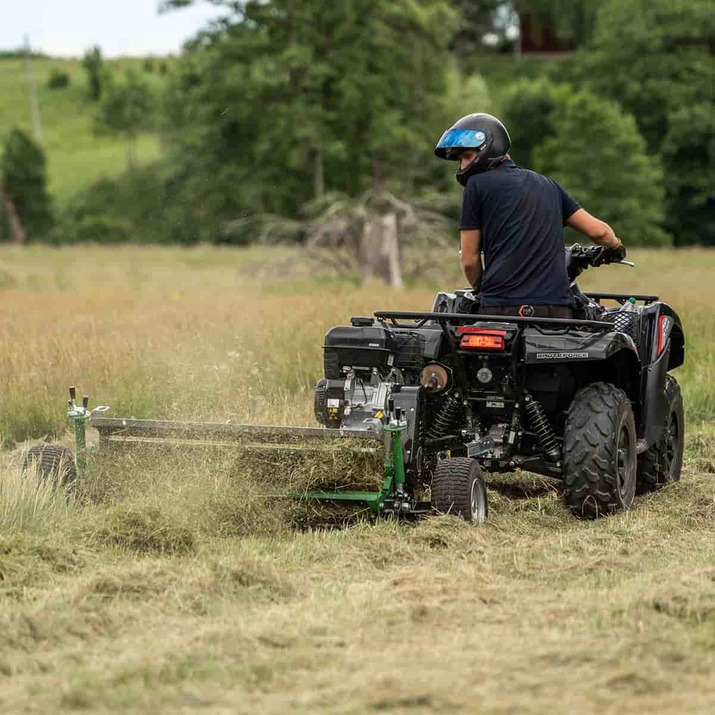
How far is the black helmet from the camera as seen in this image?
7.52 m

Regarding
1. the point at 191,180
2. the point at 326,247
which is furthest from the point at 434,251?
the point at 191,180

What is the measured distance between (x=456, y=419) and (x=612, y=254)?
4.39ft

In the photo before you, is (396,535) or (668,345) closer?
(396,535)

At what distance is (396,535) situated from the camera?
679 centimetres

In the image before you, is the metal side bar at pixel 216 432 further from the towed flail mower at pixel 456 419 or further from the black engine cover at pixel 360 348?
the black engine cover at pixel 360 348

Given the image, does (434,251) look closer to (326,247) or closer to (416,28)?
(326,247)

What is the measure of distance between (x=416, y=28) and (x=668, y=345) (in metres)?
40.3

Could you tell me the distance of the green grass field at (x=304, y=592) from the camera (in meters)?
4.52

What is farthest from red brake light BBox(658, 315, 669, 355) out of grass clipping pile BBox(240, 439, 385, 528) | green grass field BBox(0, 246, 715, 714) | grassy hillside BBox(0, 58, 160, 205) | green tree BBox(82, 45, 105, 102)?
green tree BBox(82, 45, 105, 102)

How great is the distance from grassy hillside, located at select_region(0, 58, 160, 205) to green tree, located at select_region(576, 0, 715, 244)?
2814 cm

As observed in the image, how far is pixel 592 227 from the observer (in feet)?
25.1

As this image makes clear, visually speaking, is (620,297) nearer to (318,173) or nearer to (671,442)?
(671,442)

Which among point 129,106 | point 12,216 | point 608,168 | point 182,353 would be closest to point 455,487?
point 182,353

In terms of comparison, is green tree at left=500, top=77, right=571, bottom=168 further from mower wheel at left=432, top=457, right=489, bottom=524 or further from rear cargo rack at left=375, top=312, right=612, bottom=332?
mower wheel at left=432, top=457, right=489, bottom=524
